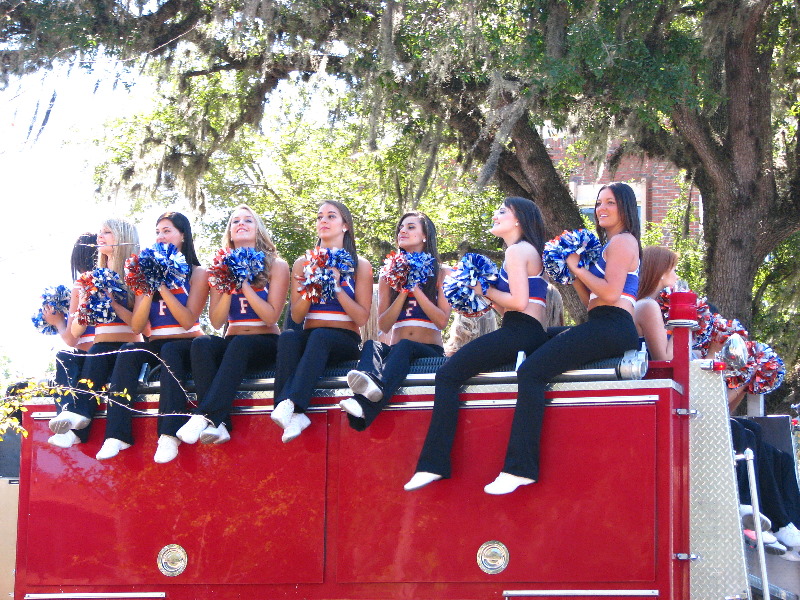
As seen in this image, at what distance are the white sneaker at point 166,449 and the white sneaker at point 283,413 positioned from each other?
67cm

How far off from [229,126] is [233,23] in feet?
5.41

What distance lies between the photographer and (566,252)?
4.98 m

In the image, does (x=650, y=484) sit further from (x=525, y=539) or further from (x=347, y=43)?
(x=347, y=43)

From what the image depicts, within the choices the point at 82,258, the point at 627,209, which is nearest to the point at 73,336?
the point at 82,258

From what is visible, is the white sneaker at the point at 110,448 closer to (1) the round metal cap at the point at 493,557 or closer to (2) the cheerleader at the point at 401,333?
(2) the cheerleader at the point at 401,333

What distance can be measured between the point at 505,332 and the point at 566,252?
0.50 metres

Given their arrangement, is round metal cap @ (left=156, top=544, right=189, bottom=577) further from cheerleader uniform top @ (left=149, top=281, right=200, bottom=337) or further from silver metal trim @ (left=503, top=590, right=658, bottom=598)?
silver metal trim @ (left=503, top=590, right=658, bottom=598)

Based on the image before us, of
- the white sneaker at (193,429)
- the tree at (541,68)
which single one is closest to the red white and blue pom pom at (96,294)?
the white sneaker at (193,429)

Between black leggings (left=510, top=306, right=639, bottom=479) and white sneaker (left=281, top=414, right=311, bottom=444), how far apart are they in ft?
3.46

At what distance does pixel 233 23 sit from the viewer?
10.8 m

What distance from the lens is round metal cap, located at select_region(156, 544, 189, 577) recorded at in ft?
17.3

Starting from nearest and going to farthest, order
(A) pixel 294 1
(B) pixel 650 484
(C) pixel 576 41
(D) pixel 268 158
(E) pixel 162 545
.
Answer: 1. (B) pixel 650 484
2. (E) pixel 162 545
3. (C) pixel 576 41
4. (A) pixel 294 1
5. (D) pixel 268 158

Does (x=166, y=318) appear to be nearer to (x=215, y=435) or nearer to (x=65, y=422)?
(x=65, y=422)

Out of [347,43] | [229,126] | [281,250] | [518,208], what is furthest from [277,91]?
[518,208]
